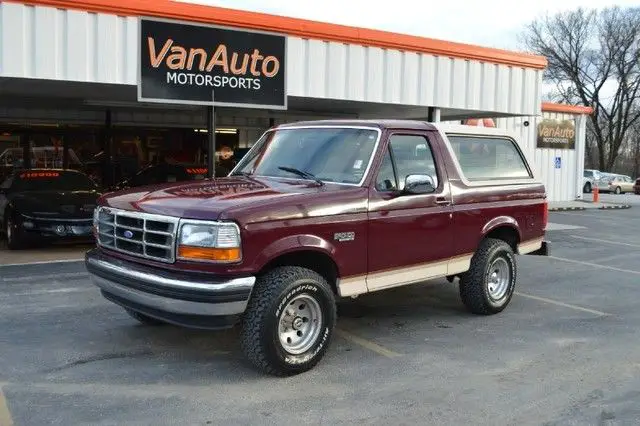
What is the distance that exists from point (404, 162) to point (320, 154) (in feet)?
2.62

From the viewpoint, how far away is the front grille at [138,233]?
473 centimetres

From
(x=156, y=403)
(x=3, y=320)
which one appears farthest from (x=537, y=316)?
(x=3, y=320)

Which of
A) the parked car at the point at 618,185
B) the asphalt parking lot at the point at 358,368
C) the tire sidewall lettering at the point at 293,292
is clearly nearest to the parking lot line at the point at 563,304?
the asphalt parking lot at the point at 358,368

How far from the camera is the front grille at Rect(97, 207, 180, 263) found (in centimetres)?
473

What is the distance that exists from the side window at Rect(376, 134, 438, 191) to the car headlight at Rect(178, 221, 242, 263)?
1.59 metres

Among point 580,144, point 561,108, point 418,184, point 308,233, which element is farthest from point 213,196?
point 580,144

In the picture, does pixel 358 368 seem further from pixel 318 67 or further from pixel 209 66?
pixel 318 67

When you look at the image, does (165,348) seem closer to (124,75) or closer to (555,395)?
(555,395)

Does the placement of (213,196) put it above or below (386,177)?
below

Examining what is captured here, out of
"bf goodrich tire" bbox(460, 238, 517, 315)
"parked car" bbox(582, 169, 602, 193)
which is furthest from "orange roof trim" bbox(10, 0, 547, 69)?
"parked car" bbox(582, 169, 602, 193)

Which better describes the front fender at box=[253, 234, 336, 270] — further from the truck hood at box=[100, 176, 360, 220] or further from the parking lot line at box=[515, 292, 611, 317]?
the parking lot line at box=[515, 292, 611, 317]

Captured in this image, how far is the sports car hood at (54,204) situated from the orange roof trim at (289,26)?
11.5 ft

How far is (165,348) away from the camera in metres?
5.65

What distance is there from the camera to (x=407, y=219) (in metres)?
5.81
